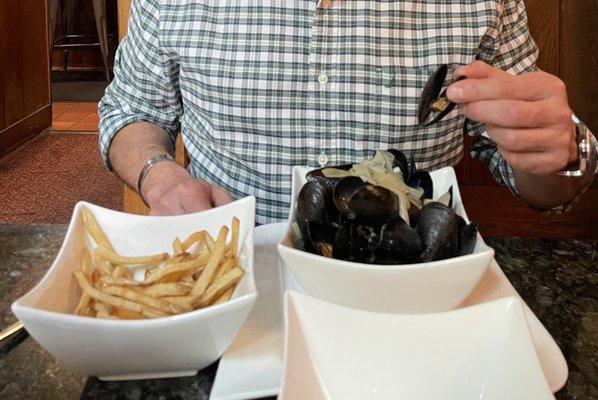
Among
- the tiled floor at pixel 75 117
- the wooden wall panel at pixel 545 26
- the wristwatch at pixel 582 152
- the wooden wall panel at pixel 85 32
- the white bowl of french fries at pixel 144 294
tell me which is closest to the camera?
the white bowl of french fries at pixel 144 294

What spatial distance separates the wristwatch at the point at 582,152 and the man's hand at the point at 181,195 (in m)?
0.53

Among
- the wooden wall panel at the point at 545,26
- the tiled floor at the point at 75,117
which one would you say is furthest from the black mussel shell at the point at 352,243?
the tiled floor at the point at 75,117

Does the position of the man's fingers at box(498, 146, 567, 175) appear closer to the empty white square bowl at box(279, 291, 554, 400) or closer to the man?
the man

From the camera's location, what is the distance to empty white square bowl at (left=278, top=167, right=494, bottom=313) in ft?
2.19

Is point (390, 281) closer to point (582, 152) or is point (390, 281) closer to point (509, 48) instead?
point (582, 152)

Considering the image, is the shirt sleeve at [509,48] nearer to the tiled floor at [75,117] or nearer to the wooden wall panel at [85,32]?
the tiled floor at [75,117]

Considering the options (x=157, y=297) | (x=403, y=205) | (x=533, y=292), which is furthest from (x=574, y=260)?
(x=157, y=297)

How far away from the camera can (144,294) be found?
0.66 meters

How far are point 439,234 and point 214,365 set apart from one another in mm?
275

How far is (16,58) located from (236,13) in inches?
123

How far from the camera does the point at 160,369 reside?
659 mm

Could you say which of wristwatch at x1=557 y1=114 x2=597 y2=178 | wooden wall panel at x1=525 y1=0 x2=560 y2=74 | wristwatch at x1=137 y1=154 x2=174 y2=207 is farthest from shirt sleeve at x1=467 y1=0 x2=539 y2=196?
wooden wall panel at x1=525 y1=0 x2=560 y2=74

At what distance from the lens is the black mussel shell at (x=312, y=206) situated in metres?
0.79

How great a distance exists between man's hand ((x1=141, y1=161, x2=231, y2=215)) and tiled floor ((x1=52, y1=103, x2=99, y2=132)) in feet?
10.9
